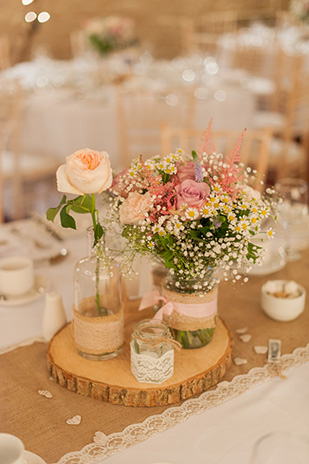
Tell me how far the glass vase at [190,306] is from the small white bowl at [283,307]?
0.25 metres

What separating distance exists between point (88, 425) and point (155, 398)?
0.47 ft

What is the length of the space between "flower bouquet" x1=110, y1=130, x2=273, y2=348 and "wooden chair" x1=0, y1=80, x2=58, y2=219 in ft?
7.23

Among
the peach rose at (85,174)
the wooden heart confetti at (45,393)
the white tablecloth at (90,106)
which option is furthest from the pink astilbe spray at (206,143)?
the white tablecloth at (90,106)

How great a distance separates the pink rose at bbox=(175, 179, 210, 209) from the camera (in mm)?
1041

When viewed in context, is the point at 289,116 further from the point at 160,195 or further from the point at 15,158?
the point at 160,195

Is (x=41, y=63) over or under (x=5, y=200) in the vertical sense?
over

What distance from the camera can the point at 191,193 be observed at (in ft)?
3.44

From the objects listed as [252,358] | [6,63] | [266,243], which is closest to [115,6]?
[6,63]

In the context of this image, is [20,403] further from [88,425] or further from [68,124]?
[68,124]

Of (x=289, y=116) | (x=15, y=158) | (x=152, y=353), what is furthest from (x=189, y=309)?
(x=289, y=116)

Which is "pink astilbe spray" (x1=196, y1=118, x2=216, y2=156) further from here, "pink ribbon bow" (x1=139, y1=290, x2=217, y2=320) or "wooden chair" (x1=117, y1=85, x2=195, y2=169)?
"wooden chair" (x1=117, y1=85, x2=195, y2=169)

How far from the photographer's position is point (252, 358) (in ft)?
4.13

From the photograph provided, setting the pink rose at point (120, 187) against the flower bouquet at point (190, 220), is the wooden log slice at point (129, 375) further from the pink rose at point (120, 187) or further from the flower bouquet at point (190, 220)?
the pink rose at point (120, 187)

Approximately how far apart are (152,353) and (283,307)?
449 millimetres
